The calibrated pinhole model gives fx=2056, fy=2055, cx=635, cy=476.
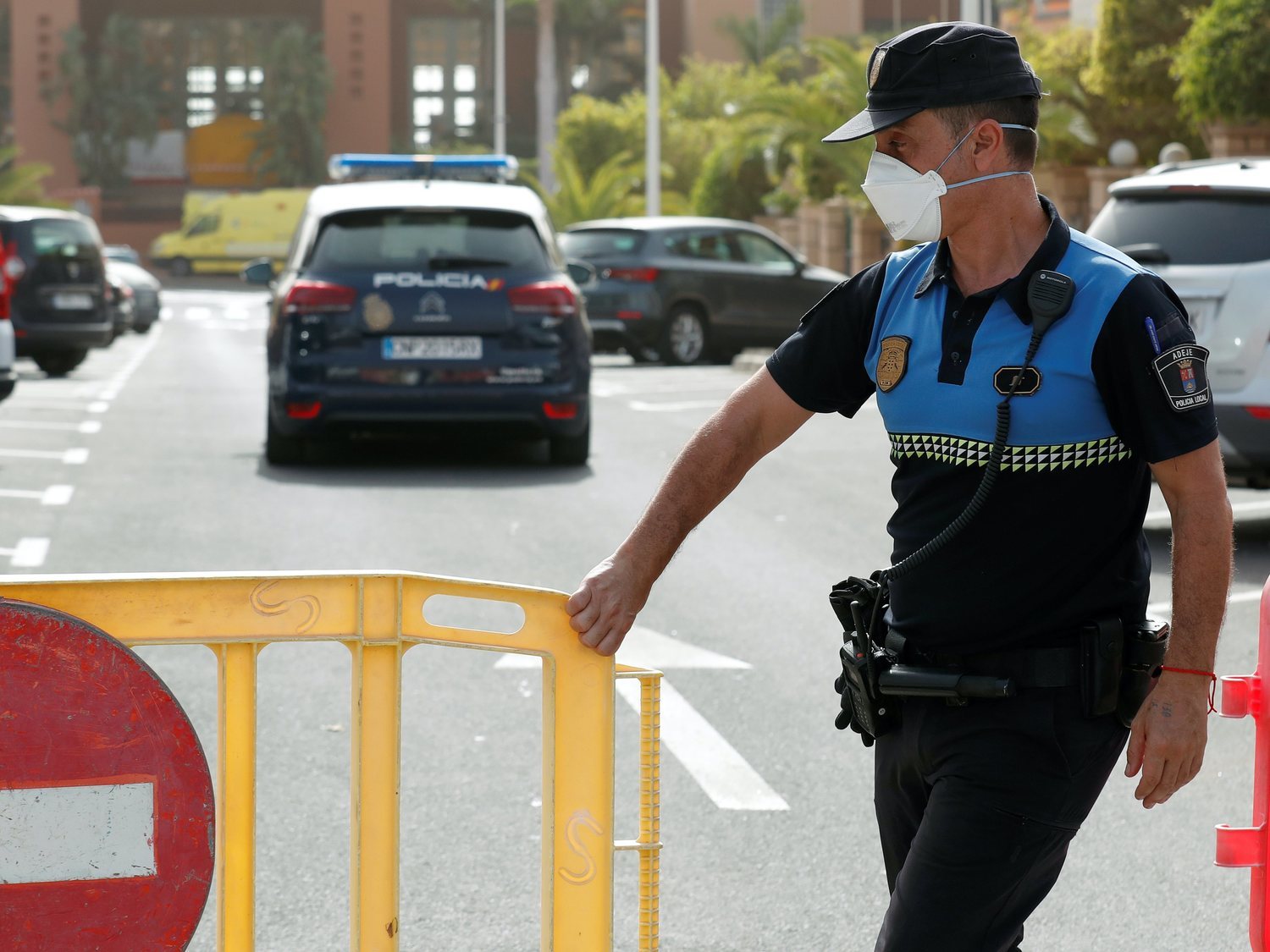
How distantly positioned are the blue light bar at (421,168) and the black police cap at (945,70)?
13.1 m

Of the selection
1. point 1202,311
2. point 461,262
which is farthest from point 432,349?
point 1202,311

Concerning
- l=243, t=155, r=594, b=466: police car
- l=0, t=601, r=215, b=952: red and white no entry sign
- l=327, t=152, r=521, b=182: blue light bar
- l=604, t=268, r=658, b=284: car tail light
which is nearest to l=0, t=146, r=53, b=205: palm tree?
l=604, t=268, r=658, b=284: car tail light

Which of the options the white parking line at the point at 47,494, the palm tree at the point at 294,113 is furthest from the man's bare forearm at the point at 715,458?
the palm tree at the point at 294,113

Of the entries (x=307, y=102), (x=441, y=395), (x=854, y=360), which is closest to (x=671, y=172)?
(x=307, y=102)

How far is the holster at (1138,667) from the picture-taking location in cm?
300

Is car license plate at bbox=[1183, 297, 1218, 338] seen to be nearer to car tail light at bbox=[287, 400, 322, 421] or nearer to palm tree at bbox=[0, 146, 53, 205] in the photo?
car tail light at bbox=[287, 400, 322, 421]

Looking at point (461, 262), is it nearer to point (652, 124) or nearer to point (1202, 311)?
point (1202, 311)

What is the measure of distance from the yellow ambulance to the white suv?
56.6m

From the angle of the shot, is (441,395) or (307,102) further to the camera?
(307,102)

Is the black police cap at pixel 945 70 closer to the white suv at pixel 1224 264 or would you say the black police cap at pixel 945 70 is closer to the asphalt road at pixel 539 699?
the asphalt road at pixel 539 699

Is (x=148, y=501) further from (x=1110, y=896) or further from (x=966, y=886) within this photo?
(x=966, y=886)

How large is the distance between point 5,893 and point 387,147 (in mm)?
80118

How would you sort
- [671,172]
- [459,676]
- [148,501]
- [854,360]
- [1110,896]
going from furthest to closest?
[671,172] < [148,501] < [459,676] < [1110,896] < [854,360]

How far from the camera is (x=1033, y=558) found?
2.99m
